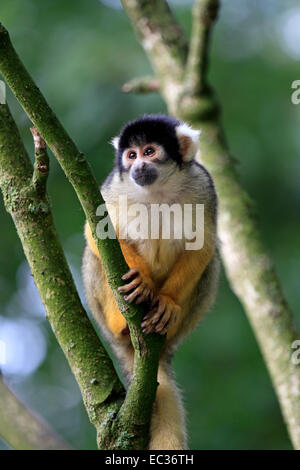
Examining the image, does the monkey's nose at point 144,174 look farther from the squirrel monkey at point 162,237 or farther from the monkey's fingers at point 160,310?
the monkey's fingers at point 160,310

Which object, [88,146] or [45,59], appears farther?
Answer: [45,59]

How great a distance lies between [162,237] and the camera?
4164 mm

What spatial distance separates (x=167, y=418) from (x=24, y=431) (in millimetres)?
1033

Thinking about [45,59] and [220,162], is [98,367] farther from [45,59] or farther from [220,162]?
[45,59]

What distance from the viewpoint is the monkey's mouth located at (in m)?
4.18

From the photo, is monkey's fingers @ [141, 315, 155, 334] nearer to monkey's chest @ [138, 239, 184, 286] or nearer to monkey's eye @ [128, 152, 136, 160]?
monkey's chest @ [138, 239, 184, 286]

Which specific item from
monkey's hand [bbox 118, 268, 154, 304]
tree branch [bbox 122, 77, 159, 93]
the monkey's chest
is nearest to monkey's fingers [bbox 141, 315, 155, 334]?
monkey's hand [bbox 118, 268, 154, 304]

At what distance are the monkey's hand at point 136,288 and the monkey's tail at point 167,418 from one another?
79 cm

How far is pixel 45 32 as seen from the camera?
24.1 feet

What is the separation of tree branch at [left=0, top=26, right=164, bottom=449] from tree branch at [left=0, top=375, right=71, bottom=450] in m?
0.30

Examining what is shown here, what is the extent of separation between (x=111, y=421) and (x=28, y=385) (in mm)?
4317

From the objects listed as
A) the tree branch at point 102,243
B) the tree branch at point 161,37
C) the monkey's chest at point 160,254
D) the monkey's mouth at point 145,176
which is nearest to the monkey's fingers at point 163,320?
the tree branch at point 102,243
